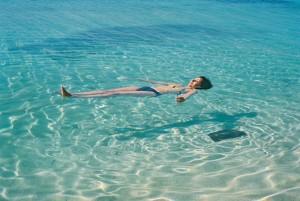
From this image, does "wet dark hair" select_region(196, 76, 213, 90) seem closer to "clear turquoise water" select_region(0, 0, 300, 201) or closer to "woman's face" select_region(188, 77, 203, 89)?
"woman's face" select_region(188, 77, 203, 89)

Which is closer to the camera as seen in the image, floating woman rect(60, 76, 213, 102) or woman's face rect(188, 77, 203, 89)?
floating woman rect(60, 76, 213, 102)

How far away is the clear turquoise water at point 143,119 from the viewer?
523cm

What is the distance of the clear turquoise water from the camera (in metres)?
5.23

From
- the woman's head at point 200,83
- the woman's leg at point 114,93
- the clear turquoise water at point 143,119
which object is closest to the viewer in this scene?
the clear turquoise water at point 143,119

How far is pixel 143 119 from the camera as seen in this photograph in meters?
7.55

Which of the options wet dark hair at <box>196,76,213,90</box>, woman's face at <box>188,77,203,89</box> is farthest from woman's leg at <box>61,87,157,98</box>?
wet dark hair at <box>196,76,213,90</box>

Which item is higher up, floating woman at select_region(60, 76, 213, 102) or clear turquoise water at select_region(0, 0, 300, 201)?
floating woman at select_region(60, 76, 213, 102)

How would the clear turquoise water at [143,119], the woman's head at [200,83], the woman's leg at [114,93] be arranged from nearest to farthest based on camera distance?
the clear turquoise water at [143,119]
the woman's leg at [114,93]
the woman's head at [200,83]

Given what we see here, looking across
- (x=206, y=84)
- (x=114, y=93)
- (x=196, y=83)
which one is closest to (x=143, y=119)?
(x=114, y=93)

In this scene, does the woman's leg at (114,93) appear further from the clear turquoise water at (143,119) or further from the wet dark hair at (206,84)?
the wet dark hair at (206,84)

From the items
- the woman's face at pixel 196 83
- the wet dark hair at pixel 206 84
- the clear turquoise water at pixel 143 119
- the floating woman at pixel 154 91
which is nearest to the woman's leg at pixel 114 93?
the floating woman at pixel 154 91

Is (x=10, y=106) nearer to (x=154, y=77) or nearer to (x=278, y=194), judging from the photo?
(x=154, y=77)

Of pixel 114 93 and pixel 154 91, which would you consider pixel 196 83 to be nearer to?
pixel 154 91

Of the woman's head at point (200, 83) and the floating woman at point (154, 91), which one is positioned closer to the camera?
the floating woman at point (154, 91)
